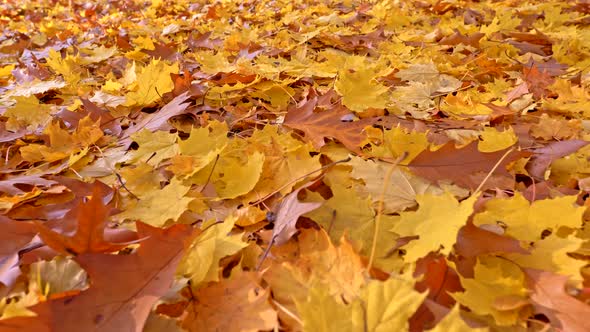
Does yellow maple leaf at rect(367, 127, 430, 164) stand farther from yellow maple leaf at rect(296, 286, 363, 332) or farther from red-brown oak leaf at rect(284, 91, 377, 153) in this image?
yellow maple leaf at rect(296, 286, 363, 332)

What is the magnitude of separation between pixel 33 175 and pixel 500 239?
966mm

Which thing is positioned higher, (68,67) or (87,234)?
(87,234)

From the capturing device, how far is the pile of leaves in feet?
1.84

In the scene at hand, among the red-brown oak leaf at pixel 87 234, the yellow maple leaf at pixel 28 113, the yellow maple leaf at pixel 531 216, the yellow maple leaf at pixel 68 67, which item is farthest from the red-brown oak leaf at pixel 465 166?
the yellow maple leaf at pixel 68 67

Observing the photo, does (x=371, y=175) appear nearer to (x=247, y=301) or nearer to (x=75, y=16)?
(x=247, y=301)

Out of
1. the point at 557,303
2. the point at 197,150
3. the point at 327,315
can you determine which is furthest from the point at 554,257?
the point at 197,150

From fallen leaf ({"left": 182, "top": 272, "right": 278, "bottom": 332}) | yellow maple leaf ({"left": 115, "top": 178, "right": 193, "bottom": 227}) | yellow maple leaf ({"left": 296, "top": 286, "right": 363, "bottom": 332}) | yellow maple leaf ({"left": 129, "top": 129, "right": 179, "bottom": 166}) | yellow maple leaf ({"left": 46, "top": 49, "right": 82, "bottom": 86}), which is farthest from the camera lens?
yellow maple leaf ({"left": 46, "top": 49, "right": 82, "bottom": 86})

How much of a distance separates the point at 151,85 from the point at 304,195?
27.9 inches

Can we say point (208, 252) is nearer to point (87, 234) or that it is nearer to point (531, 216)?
point (87, 234)

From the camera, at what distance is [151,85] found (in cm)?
129

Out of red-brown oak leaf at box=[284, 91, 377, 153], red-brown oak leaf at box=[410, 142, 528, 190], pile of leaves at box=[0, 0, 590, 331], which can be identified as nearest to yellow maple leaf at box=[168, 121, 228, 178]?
pile of leaves at box=[0, 0, 590, 331]

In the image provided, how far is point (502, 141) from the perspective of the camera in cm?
91

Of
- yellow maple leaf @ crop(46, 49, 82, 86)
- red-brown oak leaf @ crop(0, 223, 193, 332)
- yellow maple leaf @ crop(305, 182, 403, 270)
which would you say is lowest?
yellow maple leaf @ crop(46, 49, 82, 86)

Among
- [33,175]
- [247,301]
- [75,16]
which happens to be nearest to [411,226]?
[247,301]
